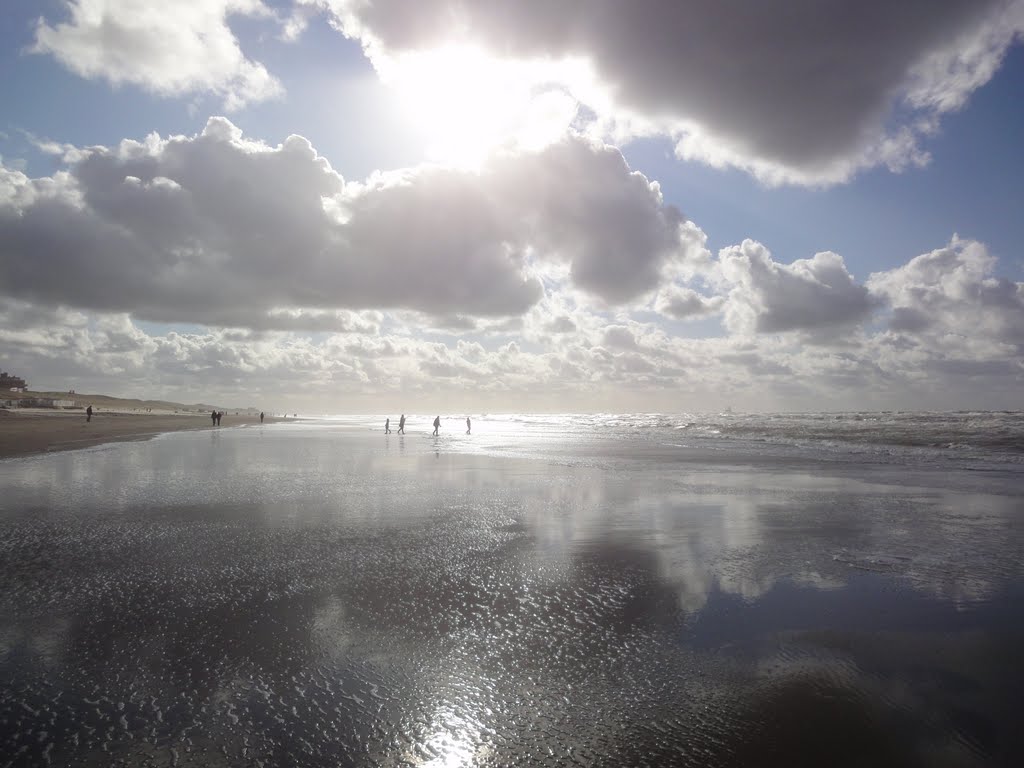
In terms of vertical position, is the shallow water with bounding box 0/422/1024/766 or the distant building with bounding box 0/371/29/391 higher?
the distant building with bounding box 0/371/29/391

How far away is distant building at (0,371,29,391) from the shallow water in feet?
572

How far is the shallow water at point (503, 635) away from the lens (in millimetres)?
A: 4758

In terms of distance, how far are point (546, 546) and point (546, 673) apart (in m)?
5.48

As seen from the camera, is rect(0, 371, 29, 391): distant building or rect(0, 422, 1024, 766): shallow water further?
rect(0, 371, 29, 391): distant building

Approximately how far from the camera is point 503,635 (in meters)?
6.87

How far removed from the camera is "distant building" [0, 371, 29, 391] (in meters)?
144

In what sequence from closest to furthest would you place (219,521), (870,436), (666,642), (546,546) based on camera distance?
(666,642)
(546,546)
(219,521)
(870,436)

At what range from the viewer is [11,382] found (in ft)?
487

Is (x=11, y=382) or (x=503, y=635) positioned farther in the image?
(x=11, y=382)

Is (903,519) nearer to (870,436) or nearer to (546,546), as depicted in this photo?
(546,546)

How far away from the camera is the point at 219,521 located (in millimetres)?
13031

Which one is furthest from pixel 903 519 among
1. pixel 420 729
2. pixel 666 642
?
pixel 420 729

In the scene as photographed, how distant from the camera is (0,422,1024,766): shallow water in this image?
15.6ft

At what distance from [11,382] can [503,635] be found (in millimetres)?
192765
